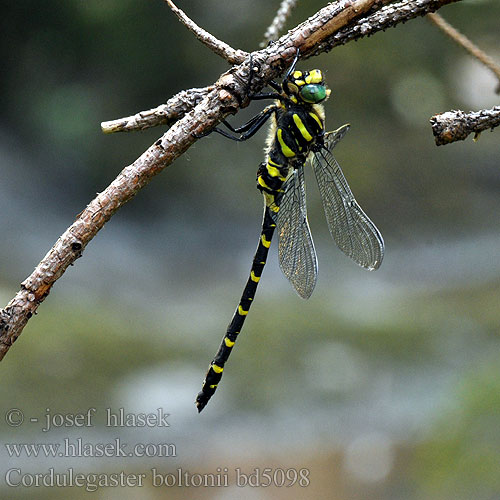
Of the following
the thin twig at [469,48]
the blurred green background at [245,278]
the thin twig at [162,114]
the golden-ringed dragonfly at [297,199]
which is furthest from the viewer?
the blurred green background at [245,278]

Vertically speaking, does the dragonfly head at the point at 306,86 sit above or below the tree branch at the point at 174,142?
above

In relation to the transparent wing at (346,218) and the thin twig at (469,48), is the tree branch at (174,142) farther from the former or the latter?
the transparent wing at (346,218)

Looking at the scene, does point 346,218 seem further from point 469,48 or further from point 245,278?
point 245,278

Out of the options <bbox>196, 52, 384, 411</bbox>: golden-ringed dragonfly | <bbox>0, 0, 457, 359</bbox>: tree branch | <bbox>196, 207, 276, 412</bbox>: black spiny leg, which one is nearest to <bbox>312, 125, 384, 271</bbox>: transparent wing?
<bbox>196, 52, 384, 411</bbox>: golden-ringed dragonfly

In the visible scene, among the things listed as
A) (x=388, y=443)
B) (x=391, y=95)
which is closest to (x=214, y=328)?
(x=388, y=443)

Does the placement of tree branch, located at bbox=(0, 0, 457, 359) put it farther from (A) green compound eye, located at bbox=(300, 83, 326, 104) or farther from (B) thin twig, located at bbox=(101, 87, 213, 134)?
(A) green compound eye, located at bbox=(300, 83, 326, 104)

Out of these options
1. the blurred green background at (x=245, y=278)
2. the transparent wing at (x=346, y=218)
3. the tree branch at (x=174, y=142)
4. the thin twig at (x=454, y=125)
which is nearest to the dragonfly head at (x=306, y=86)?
the transparent wing at (x=346, y=218)

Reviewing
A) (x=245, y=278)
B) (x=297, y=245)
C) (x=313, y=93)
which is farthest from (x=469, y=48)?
(x=245, y=278)
